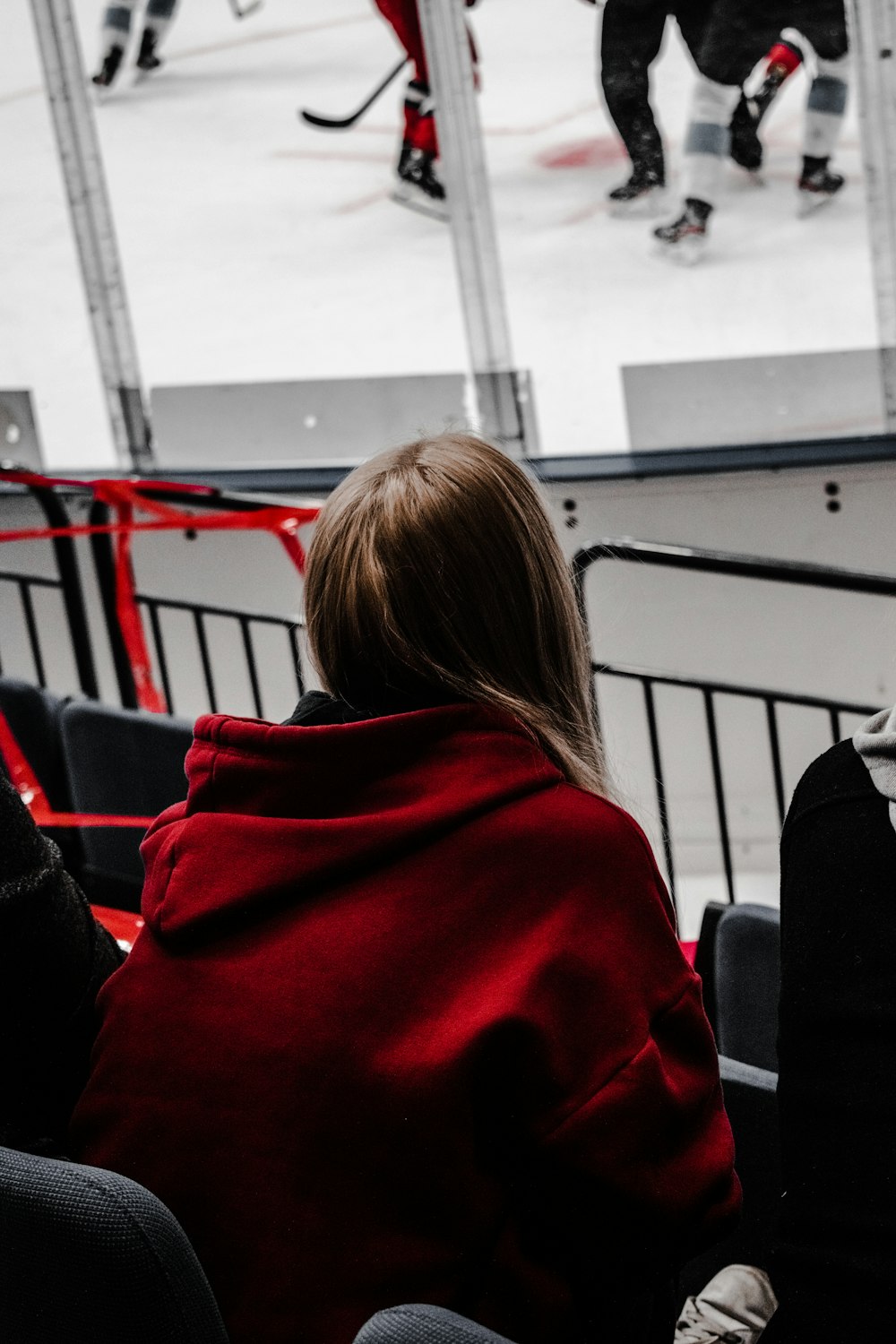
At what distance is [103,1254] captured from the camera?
90cm

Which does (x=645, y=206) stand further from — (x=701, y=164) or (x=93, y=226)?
(x=93, y=226)

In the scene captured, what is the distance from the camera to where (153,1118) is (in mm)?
1023

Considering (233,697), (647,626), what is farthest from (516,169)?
(233,697)

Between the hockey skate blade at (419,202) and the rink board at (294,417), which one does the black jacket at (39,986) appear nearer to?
the rink board at (294,417)

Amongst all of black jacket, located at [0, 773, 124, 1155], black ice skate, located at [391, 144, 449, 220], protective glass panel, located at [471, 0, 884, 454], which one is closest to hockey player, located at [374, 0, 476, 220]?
black ice skate, located at [391, 144, 449, 220]

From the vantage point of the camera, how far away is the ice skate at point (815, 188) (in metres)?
3.74

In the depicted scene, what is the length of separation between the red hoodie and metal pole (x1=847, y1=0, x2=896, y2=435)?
9.69ft

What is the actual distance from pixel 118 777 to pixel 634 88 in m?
2.62

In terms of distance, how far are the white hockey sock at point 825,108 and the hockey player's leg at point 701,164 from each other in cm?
23

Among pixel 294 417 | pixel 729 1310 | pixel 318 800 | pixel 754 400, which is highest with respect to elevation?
pixel 294 417

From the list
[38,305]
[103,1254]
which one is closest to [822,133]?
[38,305]

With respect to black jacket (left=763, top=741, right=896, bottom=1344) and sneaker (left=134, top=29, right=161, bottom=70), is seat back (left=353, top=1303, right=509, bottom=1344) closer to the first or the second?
black jacket (left=763, top=741, right=896, bottom=1344)

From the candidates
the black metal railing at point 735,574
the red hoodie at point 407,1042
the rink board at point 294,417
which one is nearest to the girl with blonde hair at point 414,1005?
the red hoodie at point 407,1042

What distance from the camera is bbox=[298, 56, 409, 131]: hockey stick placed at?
4.20 metres
